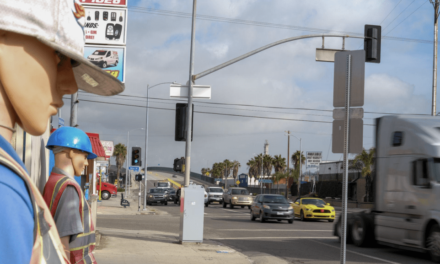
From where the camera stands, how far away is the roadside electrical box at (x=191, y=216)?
15703 mm

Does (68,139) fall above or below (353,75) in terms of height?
below

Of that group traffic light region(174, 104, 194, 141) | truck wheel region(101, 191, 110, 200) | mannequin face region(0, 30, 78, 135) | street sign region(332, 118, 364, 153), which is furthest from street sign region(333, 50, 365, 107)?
truck wheel region(101, 191, 110, 200)

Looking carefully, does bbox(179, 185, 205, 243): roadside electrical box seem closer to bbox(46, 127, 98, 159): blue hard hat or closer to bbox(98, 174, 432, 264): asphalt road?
bbox(98, 174, 432, 264): asphalt road

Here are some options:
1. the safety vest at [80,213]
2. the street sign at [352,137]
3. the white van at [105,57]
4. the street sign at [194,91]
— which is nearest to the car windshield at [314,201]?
the street sign at [194,91]

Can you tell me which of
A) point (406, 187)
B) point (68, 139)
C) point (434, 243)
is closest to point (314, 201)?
point (406, 187)

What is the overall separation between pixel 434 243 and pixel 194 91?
849 cm

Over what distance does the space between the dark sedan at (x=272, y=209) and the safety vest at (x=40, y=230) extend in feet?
84.2

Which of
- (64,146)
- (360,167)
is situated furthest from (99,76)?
(360,167)

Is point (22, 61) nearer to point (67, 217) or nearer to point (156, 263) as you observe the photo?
point (67, 217)

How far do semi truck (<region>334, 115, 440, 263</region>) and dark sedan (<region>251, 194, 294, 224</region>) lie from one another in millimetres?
10790

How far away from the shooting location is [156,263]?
37.4 ft

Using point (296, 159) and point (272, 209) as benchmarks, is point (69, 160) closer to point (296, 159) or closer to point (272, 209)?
point (272, 209)

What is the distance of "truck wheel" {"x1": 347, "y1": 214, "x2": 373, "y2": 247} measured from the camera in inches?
613

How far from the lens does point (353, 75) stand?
7.21 metres
